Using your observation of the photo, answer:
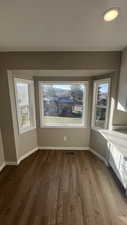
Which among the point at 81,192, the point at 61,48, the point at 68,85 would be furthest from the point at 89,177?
the point at 61,48

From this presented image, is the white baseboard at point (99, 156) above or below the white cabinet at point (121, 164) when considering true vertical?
below

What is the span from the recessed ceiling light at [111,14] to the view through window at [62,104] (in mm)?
1866

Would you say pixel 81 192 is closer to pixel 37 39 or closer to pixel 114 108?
pixel 114 108

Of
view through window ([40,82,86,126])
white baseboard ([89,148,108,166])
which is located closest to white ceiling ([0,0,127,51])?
view through window ([40,82,86,126])

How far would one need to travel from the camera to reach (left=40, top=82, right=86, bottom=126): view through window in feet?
10.3

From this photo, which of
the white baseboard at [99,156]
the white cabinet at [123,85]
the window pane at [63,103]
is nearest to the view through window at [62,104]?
the window pane at [63,103]

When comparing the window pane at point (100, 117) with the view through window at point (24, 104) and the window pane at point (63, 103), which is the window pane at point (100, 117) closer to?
the window pane at point (63, 103)

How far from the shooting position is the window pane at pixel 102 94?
2.71 meters

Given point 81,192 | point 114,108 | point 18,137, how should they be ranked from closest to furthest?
point 81,192 → point 114,108 → point 18,137

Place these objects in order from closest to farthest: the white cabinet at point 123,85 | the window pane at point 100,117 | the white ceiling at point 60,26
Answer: the white ceiling at point 60,26
the white cabinet at point 123,85
the window pane at point 100,117

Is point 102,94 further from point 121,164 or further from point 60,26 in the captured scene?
point 60,26

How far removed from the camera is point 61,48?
6.63 ft

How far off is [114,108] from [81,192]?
1720mm

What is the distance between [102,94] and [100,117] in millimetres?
608
